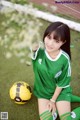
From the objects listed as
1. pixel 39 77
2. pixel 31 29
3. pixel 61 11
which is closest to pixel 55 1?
pixel 61 11

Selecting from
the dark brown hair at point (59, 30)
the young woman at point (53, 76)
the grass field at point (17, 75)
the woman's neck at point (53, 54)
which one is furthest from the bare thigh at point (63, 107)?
the dark brown hair at point (59, 30)

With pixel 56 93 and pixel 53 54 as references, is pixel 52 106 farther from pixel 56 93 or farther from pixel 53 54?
pixel 53 54

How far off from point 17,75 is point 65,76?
426 millimetres

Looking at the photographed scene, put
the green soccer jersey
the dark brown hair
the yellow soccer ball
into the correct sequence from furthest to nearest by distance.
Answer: the yellow soccer ball
the green soccer jersey
the dark brown hair

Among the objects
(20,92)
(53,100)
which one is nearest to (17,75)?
(20,92)

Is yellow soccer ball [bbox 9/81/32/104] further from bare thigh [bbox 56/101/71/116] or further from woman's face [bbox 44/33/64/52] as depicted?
woman's face [bbox 44/33/64/52]

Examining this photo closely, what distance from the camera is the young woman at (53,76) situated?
1.68m

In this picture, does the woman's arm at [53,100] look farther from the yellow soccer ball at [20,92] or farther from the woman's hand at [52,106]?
the yellow soccer ball at [20,92]

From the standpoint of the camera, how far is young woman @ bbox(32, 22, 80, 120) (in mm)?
1683

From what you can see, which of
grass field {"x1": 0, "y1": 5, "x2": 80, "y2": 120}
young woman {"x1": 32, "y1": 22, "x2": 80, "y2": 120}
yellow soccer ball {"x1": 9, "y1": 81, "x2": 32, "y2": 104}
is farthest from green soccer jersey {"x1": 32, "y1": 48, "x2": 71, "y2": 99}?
grass field {"x1": 0, "y1": 5, "x2": 80, "y2": 120}

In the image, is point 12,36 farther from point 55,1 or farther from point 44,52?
point 44,52

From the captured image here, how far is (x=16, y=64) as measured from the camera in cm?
217

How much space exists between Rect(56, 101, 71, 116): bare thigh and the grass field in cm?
16

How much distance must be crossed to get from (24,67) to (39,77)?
342 mm
